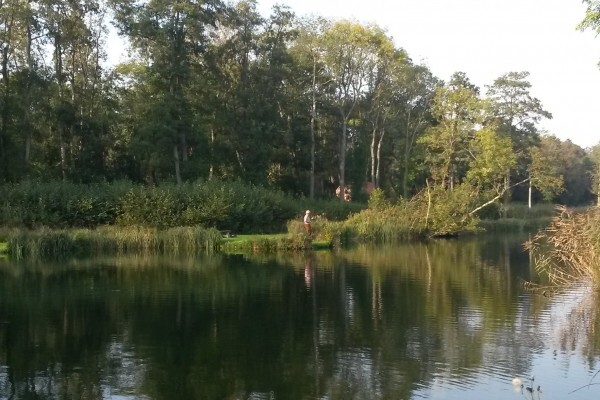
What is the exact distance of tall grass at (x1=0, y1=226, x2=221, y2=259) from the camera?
107ft

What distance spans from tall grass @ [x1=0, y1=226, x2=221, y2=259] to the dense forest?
9.78 metres

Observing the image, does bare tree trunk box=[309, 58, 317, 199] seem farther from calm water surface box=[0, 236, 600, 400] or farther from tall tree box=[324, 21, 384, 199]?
calm water surface box=[0, 236, 600, 400]

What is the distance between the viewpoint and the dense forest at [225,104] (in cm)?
4475

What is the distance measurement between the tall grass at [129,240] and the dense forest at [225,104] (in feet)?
32.1

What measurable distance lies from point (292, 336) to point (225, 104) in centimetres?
3934

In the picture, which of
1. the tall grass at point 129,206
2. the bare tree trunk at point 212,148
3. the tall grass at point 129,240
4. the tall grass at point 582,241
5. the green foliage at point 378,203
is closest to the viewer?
the tall grass at point 582,241

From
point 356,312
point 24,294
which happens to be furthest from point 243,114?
point 356,312

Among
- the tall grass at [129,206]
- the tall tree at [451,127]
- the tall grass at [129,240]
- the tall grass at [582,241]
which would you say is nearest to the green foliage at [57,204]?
the tall grass at [129,206]

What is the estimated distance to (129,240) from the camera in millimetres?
33844

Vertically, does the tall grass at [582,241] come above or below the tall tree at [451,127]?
below

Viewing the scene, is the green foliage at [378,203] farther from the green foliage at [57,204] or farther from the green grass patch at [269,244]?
the green foliage at [57,204]

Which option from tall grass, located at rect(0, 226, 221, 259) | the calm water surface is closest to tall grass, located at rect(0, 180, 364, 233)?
tall grass, located at rect(0, 226, 221, 259)

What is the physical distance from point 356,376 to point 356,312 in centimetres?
567

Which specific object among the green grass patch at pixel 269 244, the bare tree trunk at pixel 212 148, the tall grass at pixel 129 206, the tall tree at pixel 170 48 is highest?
the tall tree at pixel 170 48
